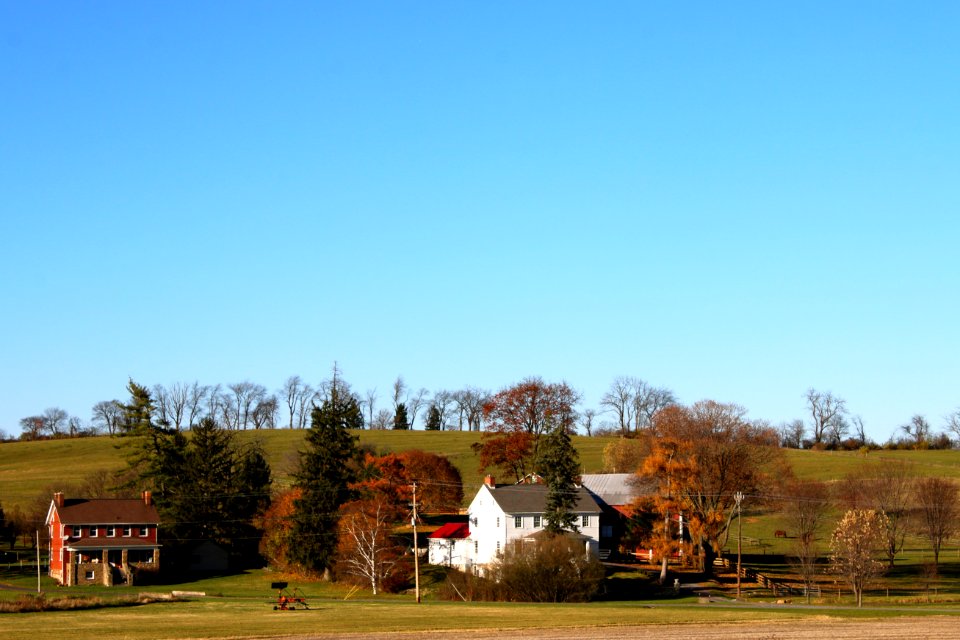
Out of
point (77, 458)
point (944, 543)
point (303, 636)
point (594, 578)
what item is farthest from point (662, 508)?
point (77, 458)

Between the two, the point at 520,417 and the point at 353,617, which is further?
the point at 520,417

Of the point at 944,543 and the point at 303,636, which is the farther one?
the point at 944,543

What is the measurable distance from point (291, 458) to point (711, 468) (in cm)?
7206

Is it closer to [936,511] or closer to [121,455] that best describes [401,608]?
[936,511]

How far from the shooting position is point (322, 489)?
3533 inches

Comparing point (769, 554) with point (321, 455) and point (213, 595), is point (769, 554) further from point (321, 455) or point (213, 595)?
point (213, 595)

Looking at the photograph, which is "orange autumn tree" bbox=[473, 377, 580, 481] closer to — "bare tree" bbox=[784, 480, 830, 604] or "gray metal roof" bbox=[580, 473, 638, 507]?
"gray metal roof" bbox=[580, 473, 638, 507]

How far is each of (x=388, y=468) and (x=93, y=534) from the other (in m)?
26.5

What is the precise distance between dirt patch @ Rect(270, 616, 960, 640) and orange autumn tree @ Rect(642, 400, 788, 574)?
108ft

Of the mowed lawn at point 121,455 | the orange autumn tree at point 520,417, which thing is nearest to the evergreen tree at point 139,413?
the mowed lawn at point 121,455

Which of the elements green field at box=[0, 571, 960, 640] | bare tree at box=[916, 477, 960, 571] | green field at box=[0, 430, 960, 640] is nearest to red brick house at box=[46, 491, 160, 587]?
green field at box=[0, 430, 960, 640]

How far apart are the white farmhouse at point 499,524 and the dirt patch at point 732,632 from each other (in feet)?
132

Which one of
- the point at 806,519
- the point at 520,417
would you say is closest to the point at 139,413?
the point at 520,417

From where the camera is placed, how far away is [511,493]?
91.2m
